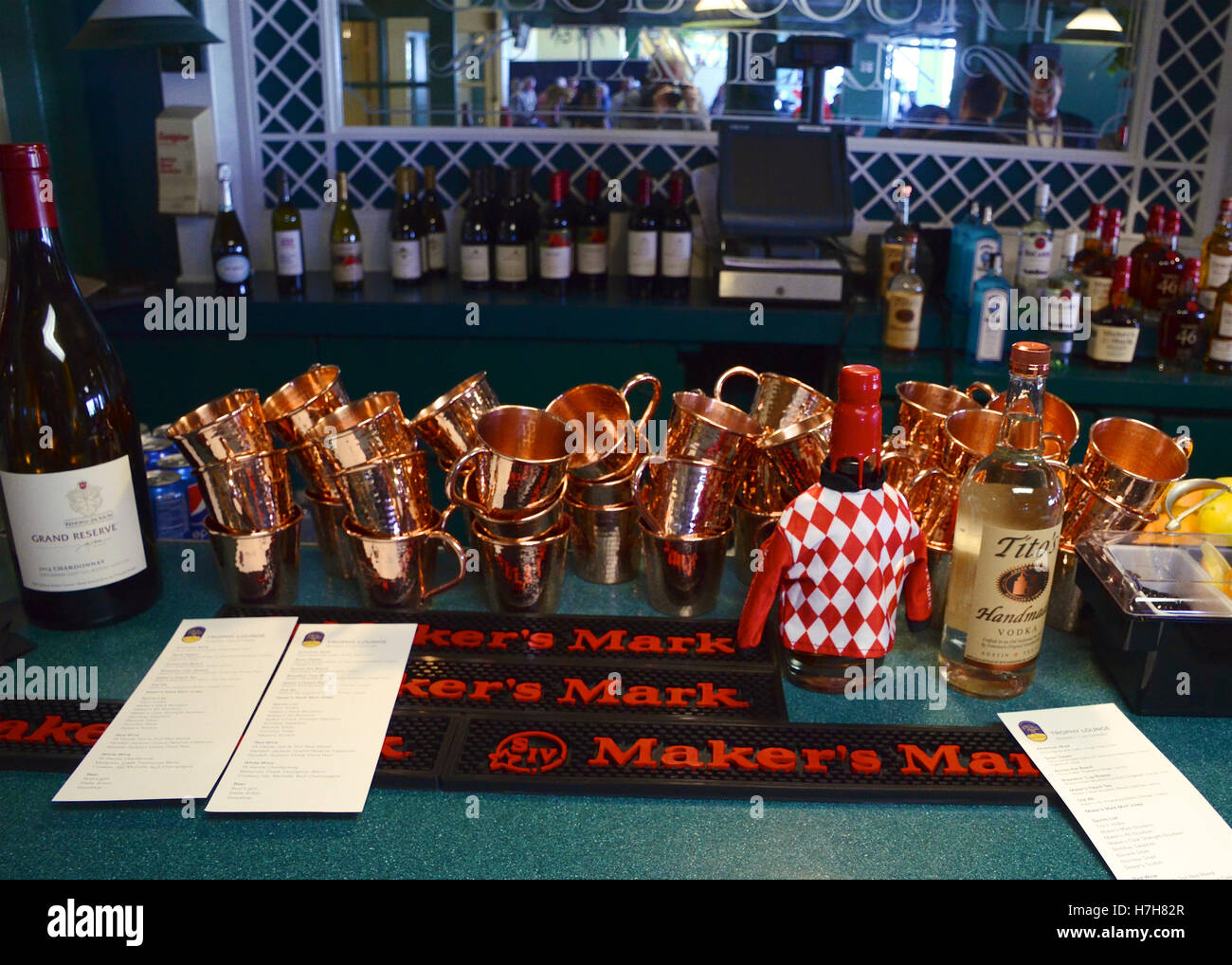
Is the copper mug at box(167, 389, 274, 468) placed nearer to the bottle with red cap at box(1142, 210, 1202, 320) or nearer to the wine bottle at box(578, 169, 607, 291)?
the wine bottle at box(578, 169, 607, 291)

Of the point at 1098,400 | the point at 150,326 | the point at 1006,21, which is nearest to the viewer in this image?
the point at 1098,400

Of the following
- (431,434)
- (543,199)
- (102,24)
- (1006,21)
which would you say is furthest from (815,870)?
(1006,21)

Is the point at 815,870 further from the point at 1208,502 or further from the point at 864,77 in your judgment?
the point at 864,77

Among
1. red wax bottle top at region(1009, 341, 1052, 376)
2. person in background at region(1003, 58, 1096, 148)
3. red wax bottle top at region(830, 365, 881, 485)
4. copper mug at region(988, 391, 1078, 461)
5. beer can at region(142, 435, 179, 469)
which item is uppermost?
person in background at region(1003, 58, 1096, 148)

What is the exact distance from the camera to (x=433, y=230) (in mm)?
3020

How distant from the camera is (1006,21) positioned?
298 centimetres

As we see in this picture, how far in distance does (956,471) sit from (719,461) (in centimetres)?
24

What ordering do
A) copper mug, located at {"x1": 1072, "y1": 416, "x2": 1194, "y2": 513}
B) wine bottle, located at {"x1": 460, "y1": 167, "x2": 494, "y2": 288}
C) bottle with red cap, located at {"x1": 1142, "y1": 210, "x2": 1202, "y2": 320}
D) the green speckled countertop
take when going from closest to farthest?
the green speckled countertop → copper mug, located at {"x1": 1072, "y1": 416, "x2": 1194, "y2": 513} → bottle with red cap, located at {"x1": 1142, "y1": 210, "x2": 1202, "y2": 320} → wine bottle, located at {"x1": 460, "y1": 167, "x2": 494, "y2": 288}

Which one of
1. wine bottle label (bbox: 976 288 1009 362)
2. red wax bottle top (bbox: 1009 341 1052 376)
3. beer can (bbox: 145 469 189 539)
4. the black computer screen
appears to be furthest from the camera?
the black computer screen

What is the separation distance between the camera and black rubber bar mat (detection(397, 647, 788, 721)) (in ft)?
3.10

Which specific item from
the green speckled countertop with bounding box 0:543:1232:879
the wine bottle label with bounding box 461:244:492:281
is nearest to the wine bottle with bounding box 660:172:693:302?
the wine bottle label with bounding box 461:244:492:281

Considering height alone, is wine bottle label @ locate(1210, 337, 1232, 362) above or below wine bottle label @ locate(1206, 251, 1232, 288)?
below

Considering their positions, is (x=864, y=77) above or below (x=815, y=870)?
above

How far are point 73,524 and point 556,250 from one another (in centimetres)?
192
